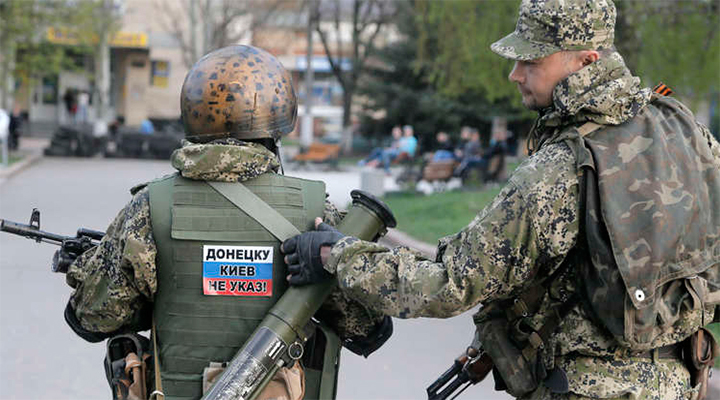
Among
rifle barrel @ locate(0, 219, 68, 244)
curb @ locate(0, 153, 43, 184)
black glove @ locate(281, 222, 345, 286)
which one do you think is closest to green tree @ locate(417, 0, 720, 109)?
black glove @ locate(281, 222, 345, 286)

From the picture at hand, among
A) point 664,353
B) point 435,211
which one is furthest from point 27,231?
point 435,211

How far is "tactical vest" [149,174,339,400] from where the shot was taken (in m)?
2.51

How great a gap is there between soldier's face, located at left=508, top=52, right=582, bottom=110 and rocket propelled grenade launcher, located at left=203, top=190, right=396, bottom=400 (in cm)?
82

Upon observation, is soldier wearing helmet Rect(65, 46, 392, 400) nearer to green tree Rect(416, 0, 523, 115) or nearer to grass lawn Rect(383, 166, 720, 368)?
grass lawn Rect(383, 166, 720, 368)

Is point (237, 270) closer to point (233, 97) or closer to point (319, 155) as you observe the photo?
point (233, 97)

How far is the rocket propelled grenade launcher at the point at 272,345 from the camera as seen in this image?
238cm

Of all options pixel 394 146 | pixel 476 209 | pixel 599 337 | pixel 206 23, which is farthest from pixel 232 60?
pixel 206 23

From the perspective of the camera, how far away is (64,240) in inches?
115

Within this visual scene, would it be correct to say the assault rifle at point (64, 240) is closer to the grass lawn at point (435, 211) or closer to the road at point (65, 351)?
the road at point (65, 351)

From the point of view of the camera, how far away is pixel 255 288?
2.51 m

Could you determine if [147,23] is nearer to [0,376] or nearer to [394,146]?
[394,146]

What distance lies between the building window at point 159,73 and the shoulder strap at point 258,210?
4132cm

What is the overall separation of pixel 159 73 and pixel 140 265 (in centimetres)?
4158

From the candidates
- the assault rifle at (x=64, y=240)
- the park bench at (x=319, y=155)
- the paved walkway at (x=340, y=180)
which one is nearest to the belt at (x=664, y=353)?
the assault rifle at (x=64, y=240)
